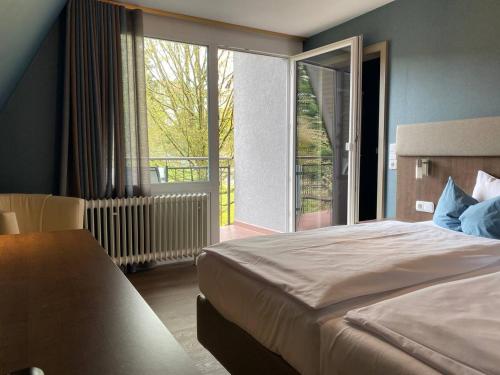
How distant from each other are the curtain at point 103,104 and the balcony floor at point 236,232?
2028mm

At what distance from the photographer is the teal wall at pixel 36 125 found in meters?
3.15

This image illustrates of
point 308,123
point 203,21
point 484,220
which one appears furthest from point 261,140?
point 484,220

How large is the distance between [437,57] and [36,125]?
3.38 m

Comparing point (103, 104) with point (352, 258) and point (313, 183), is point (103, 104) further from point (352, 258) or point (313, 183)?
point (352, 258)

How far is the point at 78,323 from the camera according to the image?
2.61 feet

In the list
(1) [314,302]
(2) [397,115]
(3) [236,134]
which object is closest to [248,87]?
(3) [236,134]

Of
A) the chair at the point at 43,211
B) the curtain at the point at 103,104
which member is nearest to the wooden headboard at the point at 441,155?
the curtain at the point at 103,104

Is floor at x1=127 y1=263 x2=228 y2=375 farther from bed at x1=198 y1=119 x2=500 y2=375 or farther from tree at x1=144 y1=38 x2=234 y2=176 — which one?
tree at x1=144 y1=38 x2=234 y2=176

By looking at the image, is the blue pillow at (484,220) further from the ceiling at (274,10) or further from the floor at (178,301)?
the ceiling at (274,10)

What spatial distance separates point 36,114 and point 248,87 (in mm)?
3204

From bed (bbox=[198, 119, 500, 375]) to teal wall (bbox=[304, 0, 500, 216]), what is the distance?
1314 mm

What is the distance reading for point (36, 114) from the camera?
3.22 meters

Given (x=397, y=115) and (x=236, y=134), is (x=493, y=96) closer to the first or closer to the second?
(x=397, y=115)

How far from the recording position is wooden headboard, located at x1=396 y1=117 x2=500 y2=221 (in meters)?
2.58
